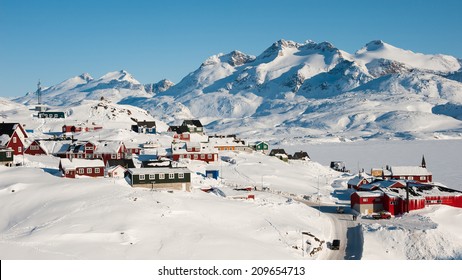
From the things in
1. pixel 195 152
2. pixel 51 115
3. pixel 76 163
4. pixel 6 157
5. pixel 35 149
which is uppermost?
pixel 51 115

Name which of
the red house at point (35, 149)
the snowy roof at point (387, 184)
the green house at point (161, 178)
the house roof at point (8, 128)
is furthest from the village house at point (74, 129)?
the snowy roof at point (387, 184)

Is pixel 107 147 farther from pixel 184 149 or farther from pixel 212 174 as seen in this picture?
pixel 212 174

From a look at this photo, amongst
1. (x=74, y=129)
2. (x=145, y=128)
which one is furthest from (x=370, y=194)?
(x=74, y=129)

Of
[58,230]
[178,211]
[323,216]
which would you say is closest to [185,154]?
[323,216]

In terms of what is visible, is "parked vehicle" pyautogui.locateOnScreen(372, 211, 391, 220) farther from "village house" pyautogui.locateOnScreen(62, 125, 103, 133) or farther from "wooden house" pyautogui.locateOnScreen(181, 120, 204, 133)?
"wooden house" pyautogui.locateOnScreen(181, 120, 204, 133)

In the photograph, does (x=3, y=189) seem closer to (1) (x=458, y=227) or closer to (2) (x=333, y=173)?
(1) (x=458, y=227)
